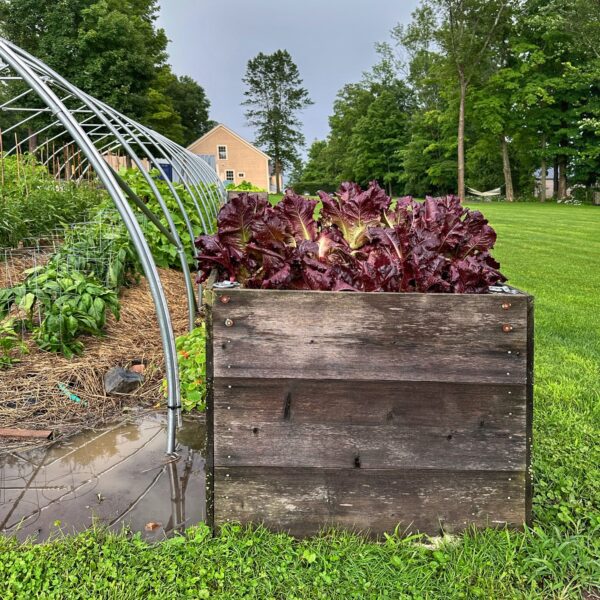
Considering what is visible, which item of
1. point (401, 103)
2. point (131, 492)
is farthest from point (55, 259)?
point (401, 103)

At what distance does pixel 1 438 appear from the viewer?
2.58 m

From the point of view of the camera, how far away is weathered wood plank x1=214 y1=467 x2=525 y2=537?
5.73 ft

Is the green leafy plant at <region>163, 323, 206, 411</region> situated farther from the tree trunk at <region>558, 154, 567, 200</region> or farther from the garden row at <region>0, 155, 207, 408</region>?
the tree trunk at <region>558, 154, 567, 200</region>

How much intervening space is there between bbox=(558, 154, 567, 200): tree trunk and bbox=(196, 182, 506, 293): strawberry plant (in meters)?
33.9

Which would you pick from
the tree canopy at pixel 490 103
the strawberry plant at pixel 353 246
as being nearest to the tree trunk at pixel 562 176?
the tree canopy at pixel 490 103

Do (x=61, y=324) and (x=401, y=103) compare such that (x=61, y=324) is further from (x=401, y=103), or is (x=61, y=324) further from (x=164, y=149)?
(x=401, y=103)

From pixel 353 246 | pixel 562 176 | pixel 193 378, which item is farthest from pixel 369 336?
pixel 562 176

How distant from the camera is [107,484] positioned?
7.11ft

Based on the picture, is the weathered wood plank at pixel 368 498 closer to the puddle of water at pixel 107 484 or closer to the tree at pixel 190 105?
the puddle of water at pixel 107 484

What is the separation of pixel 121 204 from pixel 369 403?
1.43m

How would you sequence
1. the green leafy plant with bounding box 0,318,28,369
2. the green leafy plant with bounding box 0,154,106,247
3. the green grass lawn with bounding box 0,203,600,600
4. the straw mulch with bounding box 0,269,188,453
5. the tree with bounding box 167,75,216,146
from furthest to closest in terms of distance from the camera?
the tree with bounding box 167,75,216,146 < the green leafy plant with bounding box 0,154,106,247 < the green leafy plant with bounding box 0,318,28,369 < the straw mulch with bounding box 0,269,188,453 < the green grass lawn with bounding box 0,203,600,600

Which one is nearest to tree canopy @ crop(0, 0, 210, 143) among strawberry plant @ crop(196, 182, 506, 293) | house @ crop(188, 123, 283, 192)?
house @ crop(188, 123, 283, 192)

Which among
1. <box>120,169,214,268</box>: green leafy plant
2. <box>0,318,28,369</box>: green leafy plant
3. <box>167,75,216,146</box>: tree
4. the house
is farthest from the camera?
<box>167,75,216,146</box>: tree

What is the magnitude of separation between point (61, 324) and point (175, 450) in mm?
1484
